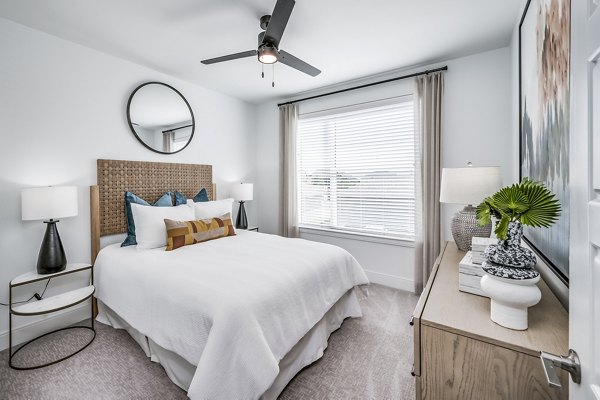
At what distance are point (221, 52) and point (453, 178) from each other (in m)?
2.47

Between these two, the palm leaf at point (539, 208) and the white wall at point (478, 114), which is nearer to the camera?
the palm leaf at point (539, 208)

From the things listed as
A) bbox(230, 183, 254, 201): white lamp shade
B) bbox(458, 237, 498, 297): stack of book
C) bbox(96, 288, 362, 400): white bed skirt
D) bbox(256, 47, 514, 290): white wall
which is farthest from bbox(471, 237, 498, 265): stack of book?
bbox(230, 183, 254, 201): white lamp shade

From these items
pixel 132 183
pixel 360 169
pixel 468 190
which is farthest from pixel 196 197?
pixel 468 190

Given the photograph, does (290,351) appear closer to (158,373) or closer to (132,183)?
(158,373)

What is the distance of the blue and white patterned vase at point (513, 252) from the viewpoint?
89 centimetres

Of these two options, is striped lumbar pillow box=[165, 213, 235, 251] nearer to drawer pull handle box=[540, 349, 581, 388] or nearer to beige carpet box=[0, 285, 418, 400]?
beige carpet box=[0, 285, 418, 400]

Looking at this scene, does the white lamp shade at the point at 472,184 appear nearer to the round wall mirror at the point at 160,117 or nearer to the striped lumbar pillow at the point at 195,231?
the striped lumbar pillow at the point at 195,231

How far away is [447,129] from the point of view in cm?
290

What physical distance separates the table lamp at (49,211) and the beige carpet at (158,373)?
69 cm

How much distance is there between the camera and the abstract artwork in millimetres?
1005

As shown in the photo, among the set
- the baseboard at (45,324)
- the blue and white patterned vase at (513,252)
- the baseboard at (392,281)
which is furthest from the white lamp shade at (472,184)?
the baseboard at (45,324)

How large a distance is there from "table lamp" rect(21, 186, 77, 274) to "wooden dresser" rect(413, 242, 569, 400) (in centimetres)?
262

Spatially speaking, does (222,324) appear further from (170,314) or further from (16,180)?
(16,180)

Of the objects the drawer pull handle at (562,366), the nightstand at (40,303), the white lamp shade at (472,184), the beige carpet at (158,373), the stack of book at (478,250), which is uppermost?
the white lamp shade at (472,184)
